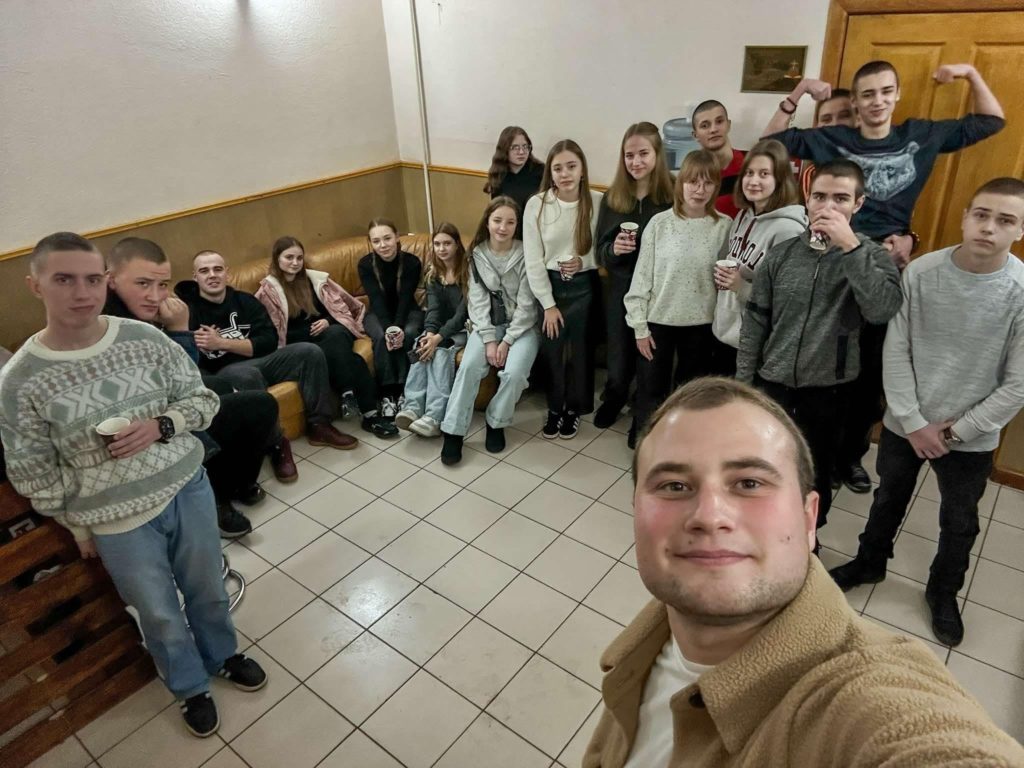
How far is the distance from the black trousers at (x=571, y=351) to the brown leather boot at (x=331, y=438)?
1183mm

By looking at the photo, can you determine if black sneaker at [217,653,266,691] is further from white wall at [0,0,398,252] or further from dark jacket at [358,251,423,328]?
white wall at [0,0,398,252]

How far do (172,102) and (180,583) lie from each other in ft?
10.4

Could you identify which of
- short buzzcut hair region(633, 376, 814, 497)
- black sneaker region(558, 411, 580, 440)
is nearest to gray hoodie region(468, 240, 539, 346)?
black sneaker region(558, 411, 580, 440)

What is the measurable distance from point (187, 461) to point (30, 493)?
0.42m

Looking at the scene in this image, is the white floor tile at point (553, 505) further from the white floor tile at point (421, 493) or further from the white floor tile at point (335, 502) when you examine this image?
the white floor tile at point (335, 502)

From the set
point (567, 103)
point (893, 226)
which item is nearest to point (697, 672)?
point (893, 226)

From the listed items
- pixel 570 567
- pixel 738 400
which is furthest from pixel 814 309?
pixel 738 400

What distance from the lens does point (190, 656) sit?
7.02 ft

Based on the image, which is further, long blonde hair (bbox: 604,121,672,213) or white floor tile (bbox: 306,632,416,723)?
long blonde hair (bbox: 604,121,672,213)

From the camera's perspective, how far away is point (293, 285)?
154 inches

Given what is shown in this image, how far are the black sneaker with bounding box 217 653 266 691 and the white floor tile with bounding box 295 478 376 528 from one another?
855 mm

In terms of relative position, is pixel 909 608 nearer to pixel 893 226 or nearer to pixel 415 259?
pixel 893 226

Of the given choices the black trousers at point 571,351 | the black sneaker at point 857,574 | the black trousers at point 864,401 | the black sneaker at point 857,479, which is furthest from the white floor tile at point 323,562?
the black sneaker at point 857,479

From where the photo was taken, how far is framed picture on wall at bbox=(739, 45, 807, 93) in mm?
3332
